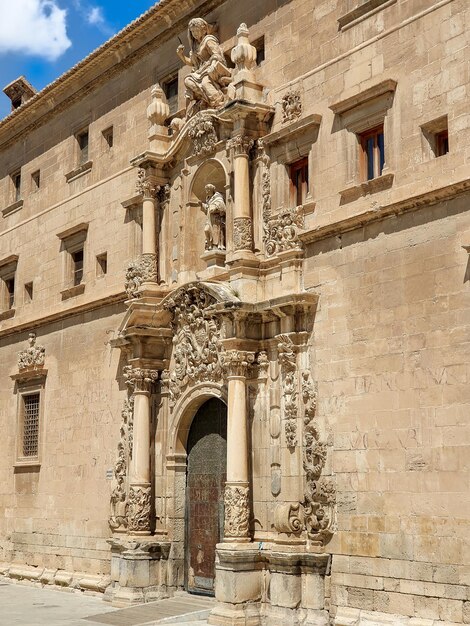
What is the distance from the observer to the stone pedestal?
55.3 feet

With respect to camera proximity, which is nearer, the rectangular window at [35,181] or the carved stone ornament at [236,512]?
the carved stone ornament at [236,512]

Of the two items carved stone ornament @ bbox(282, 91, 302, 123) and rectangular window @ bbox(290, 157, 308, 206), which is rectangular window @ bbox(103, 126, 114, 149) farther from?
rectangular window @ bbox(290, 157, 308, 206)

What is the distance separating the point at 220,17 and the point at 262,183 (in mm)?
3833

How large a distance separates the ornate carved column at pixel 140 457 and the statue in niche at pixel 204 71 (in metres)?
4.96

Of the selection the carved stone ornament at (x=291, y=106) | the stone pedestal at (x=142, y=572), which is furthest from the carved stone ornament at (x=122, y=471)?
the carved stone ornament at (x=291, y=106)

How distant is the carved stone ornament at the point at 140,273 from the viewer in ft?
59.9

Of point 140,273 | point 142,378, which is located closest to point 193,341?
point 142,378

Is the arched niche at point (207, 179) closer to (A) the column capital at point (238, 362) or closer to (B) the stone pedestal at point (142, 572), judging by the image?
(A) the column capital at point (238, 362)

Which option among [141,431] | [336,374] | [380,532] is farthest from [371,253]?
[141,431]

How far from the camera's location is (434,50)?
1315 cm

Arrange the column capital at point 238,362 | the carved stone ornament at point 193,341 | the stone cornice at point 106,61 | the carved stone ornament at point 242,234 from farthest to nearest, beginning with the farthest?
the stone cornice at point 106,61 < the carved stone ornament at point 193,341 < the carved stone ornament at point 242,234 < the column capital at point 238,362

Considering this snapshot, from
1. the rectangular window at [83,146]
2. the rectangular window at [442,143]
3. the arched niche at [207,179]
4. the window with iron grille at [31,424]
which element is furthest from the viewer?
the window with iron grille at [31,424]

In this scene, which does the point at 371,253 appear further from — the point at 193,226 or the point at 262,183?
the point at 193,226

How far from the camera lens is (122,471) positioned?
18375mm
